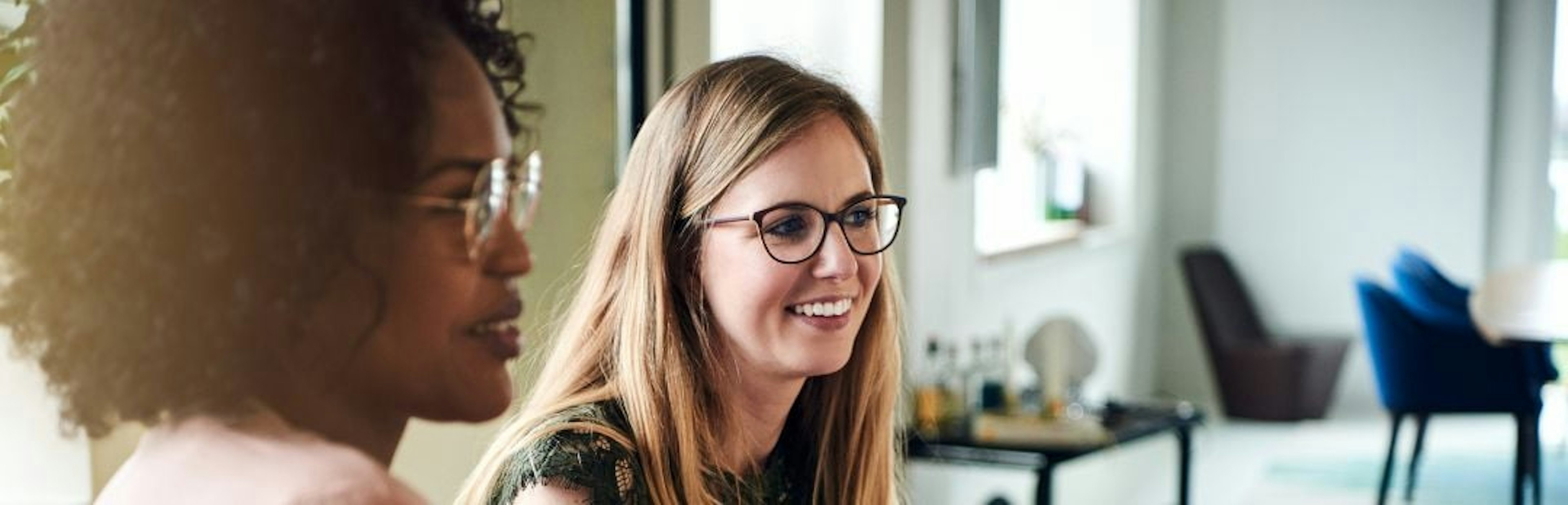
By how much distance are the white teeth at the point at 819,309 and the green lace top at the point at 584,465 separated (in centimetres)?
15

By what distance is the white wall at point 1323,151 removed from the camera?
5453 millimetres

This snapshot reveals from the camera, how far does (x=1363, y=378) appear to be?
569cm

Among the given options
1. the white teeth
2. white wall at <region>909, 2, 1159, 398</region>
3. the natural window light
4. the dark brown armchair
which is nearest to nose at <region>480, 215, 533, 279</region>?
the white teeth

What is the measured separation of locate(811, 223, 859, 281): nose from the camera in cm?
128

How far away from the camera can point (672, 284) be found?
4.28 feet

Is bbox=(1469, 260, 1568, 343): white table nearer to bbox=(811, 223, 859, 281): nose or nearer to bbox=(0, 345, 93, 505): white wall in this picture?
bbox=(811, 223, 859, 281): nose

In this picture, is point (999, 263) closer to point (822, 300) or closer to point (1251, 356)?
point (1251, 356)

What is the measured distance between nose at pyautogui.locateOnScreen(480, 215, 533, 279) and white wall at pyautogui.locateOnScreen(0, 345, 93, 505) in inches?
8.4

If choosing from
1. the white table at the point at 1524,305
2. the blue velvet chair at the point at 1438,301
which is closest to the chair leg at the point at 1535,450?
the blue velvet chair at the point at 1438,301

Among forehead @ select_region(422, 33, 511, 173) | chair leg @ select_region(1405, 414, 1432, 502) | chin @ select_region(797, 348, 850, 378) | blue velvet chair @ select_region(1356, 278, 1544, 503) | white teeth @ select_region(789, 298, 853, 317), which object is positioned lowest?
chair leg @ select_region(1405, 414, 1432, 502)

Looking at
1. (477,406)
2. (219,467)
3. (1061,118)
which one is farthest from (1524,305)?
(219,467)

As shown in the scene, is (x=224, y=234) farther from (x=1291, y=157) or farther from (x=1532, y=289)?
(x=1291, y=157)

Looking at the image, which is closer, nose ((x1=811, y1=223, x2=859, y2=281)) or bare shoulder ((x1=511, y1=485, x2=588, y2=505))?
bare shoulder ((x1=511, y1=485, x2=588, y2=505))

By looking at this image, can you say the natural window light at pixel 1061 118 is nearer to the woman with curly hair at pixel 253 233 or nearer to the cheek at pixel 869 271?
the cheek at pixel 869 271
